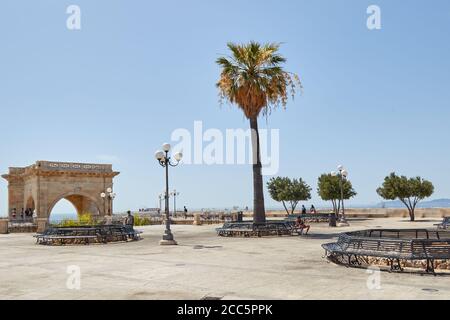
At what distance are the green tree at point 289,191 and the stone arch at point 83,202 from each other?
20055 millimetres

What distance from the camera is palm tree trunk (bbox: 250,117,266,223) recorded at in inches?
1057

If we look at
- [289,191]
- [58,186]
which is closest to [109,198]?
[58,186]

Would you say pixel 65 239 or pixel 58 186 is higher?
pixel 58 186

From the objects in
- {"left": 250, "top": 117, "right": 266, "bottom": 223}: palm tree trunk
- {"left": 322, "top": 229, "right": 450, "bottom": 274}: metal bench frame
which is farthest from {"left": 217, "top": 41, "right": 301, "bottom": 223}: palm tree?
{"left": 322, "top": 229, "right": 450, "bottom": 274}: metal bench frame

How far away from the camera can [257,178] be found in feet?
88.9

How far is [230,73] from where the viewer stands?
27.0 m

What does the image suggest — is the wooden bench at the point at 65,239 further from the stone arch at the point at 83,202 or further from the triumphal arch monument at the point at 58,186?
the stone arch at the point at 83,202

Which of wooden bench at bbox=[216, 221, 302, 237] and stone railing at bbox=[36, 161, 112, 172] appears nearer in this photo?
wooden bench at bbox=[216, 221, 302, 237]

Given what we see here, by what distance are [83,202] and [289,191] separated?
75.9 feet

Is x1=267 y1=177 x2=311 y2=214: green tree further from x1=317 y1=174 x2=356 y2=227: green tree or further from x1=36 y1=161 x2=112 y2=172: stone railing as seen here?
x1=36 y1=161 x2=112 y2=172: stone railing

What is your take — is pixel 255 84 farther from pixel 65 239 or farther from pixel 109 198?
pixel 109 198

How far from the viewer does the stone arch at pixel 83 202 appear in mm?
47300
